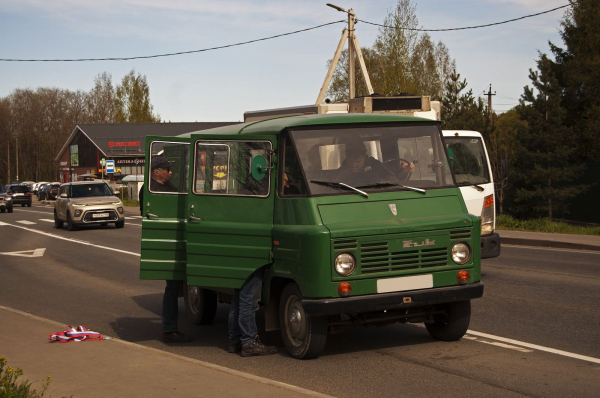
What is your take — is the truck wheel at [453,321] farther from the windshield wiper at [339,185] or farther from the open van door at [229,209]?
the open van door at [229,209]

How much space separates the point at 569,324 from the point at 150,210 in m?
4.65

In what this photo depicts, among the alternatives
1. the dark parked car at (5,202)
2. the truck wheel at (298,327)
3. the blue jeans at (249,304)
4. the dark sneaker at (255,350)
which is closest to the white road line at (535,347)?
the truck wheel at (298,327)

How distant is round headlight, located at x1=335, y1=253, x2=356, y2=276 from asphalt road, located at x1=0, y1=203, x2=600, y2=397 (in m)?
0.87

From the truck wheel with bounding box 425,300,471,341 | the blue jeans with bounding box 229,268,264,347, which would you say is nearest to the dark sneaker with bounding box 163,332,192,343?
the blue jeans with bounding box 229,268,264,347

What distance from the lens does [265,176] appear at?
7336mm

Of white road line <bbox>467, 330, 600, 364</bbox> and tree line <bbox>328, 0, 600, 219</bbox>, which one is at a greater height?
tree line <bbox>328, 0, 600, 219</bbox>

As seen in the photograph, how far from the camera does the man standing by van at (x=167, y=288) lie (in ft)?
27.1

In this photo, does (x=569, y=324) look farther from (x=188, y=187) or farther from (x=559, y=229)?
(x=559, y=229)

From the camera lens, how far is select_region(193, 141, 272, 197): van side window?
734cm

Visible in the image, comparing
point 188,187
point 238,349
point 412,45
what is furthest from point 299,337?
point 412,45

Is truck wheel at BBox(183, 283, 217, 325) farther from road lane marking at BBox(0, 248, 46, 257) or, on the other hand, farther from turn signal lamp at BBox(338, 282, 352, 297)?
road lane marking at BBox(0, 248, 46, 257)

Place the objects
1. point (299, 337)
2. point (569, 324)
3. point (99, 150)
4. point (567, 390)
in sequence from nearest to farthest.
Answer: point (567, 390), point (299, 337), point (569, 324), point (99, 150)

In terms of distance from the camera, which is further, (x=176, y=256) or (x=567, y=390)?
(x=176, y=256)

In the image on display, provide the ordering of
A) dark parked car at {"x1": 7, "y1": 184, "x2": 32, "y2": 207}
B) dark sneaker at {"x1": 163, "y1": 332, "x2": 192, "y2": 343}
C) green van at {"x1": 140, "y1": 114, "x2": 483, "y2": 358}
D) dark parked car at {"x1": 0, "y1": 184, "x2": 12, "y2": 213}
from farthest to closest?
1. dark parked car at {"x1": 7, "y1": 184, "x2": 32, "y2": 207}
2. dark parked car at {"x1": 0, "y1": 184, "x2": 12, "y2": 213}
3. dark sneaker at {"x1": 163, "y1": 332, "x2": 192, "y2": 343}
4. green van at {"x1": 140, "y1": 114, "x2": 483, "y2": 358}
